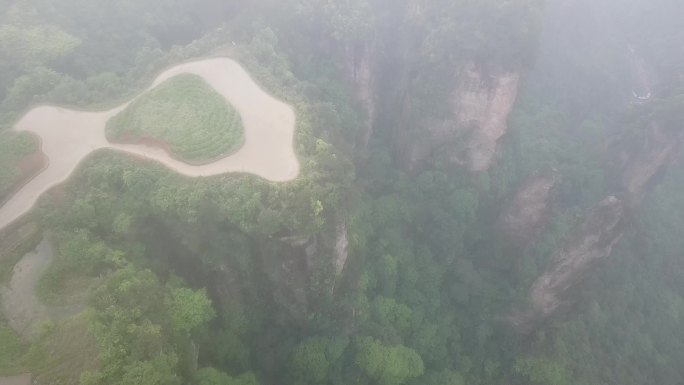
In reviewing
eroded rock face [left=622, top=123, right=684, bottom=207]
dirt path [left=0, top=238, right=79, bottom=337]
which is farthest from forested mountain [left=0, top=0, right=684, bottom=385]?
eroded rock face [left=622, top=123, right=684, bottom=207]

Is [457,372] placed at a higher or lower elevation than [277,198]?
lower

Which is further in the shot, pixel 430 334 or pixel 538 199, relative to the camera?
pixel 538 199

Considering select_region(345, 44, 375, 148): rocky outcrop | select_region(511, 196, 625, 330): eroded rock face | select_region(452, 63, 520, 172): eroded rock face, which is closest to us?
select_region(511, 196, 625, 330): eroded rock face

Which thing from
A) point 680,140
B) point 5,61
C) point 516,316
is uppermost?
point 5,61

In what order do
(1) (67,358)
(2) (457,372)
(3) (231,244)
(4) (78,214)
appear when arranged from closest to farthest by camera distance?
(1) (67,358) < (4) (78,214) < (3) (231,244) < (2) (457,372)

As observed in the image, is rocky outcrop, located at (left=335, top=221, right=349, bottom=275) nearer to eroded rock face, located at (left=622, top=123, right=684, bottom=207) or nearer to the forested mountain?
the forested mountain

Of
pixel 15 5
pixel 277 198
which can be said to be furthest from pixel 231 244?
pixel 15 5

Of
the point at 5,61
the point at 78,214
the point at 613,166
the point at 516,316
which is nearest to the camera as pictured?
the point at 78,214

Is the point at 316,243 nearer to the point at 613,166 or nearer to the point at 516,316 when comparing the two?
the point at 516,316
